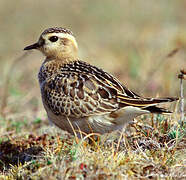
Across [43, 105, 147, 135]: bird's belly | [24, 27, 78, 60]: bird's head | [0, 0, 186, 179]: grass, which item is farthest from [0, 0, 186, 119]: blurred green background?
[43, 105, 147, 135]: bird's belly

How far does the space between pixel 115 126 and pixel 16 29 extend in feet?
31.6

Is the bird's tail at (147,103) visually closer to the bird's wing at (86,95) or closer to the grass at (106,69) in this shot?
the bird's wing at (86,95)

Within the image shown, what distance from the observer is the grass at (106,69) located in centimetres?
457

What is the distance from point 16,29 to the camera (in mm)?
14156

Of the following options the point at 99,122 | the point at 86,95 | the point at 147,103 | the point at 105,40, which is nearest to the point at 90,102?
the point at 86,95

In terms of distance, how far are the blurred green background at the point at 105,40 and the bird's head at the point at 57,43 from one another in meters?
2.22

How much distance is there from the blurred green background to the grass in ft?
0.09

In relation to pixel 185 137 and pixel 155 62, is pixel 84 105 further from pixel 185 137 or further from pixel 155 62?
pixel 155 62

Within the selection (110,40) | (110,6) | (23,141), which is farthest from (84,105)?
(110,6)

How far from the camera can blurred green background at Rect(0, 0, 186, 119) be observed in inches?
371

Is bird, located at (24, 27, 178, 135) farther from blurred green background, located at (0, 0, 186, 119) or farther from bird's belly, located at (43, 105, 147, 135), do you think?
blurred green background, located at (0, 0, 186, 119)

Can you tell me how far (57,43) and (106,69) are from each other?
4.94 metres

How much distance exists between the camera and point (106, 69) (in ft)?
36.4

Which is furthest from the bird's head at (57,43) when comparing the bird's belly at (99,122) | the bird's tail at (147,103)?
the bird's tail at (147,103)
